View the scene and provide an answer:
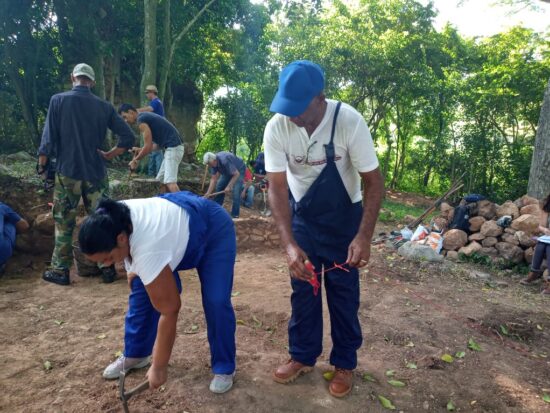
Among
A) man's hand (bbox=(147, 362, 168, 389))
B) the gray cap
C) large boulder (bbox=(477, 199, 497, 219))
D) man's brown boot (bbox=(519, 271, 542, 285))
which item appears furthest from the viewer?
large boulder (bbox=(477, 199, 497, 219))

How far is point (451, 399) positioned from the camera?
2.60 m

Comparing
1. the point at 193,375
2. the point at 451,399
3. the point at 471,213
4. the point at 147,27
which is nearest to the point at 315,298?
the point at 193,375

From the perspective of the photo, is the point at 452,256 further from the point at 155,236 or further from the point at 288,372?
the point at 155,236

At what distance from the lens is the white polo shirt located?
213 centimetres

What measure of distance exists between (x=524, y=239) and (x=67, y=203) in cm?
660

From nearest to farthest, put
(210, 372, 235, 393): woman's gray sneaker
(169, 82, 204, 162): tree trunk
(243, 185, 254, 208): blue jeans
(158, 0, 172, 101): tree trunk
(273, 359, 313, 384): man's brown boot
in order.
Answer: (210, 372, 235, 393): woman's gray sneaker → (273, 359, 313, 384): man's brown boot → (158, 0, 172, 101): tree trunk → (243, 185, 254, 208): blue jeans → (169, 82, 204, 162): tree trunk

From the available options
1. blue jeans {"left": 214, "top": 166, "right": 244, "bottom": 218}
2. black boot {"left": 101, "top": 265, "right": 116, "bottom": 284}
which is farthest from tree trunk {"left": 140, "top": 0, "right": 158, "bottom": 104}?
black boot {"left": 101, "top": 265, "right": 116, "bottom": 284}

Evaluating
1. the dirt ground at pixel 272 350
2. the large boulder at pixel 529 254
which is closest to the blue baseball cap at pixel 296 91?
the dirt ground at pixel 272 350

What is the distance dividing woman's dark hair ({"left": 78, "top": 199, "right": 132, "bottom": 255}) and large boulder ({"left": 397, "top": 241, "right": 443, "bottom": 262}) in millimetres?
5236

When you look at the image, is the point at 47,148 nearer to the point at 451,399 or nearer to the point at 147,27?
the point at 451,399

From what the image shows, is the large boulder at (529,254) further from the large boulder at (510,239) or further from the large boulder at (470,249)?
the large boulder at (470,249)

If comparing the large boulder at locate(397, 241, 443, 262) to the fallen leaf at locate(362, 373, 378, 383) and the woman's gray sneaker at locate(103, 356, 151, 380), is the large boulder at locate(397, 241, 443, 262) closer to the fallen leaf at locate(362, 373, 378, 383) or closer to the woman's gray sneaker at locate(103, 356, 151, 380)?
the fallen leaf at locate(362, 373, 378, 383)

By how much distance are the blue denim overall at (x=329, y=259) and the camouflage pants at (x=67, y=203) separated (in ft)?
8.32

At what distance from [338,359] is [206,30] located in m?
12.0
